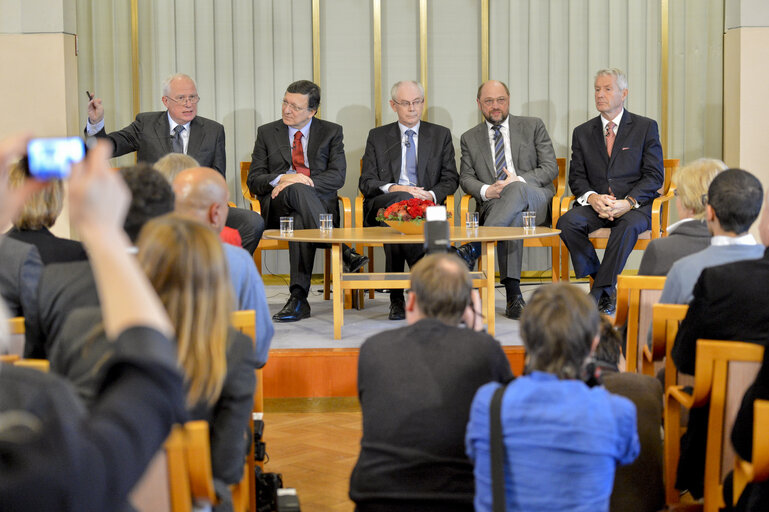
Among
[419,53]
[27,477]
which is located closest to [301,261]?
[419,53]

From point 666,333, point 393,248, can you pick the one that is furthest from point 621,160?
Result: point 666,333

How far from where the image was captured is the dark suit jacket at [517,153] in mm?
5910

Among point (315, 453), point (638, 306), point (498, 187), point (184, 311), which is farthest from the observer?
point (498, 187)

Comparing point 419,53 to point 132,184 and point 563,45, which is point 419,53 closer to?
point 563,45

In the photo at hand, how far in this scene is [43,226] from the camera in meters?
2.82

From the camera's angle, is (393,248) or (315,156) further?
(315,156)

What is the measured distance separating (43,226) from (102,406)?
7.19 ft

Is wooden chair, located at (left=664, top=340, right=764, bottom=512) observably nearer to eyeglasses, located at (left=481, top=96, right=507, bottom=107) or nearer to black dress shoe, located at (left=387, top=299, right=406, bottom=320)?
black dress shoe, located at (left=387, top=299, right=406, bottom=320)

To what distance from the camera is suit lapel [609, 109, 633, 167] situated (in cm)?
573

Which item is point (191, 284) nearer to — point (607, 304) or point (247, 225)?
point (247, 225)

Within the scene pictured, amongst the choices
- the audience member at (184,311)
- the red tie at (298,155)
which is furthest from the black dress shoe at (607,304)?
the audience member at (184,311)

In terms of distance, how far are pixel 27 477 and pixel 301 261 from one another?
4391mm

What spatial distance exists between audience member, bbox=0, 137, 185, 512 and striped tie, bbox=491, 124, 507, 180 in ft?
17.1

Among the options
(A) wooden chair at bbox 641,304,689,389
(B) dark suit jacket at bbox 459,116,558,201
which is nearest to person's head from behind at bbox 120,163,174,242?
(A) wooden chair at bbox 641,304,689,389
